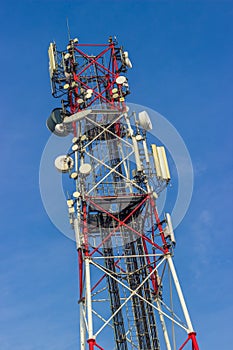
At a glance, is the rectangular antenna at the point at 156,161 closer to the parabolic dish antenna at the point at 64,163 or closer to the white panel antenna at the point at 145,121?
the white panel antenna at the point at 145,121

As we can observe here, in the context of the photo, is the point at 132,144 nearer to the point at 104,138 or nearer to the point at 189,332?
the point at 104,138

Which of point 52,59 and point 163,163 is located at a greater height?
point 52,59

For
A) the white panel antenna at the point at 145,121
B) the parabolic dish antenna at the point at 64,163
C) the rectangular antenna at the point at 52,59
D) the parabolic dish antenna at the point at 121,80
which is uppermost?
the rectangular antenna at the point at 52,59

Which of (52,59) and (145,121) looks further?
(52,59)

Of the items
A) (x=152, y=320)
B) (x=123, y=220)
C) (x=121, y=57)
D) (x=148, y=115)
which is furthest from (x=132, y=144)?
(x=152, y=320)

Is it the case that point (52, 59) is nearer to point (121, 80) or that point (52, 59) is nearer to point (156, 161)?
point (121, 80)

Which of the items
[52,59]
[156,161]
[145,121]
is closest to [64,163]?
[156,161]

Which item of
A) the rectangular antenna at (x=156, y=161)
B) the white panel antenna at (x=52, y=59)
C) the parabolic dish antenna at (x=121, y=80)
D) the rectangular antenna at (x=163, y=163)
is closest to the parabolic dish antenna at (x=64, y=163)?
the rectangular antenna at (x=156, y=161)

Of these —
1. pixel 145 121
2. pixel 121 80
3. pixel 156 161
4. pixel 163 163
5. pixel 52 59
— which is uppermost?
pixel 52 59

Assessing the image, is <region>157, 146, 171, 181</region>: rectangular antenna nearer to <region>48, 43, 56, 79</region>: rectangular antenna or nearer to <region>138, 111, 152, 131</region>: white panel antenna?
<region>138, 111, 152, 131</region>: white panel antenna

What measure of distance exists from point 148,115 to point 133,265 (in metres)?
9.79

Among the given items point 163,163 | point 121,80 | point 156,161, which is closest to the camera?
point 163,163

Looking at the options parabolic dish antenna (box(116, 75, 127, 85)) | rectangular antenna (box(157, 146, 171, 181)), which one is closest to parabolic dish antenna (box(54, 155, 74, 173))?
rectangular antenna (box(157, 146, 171, 181))

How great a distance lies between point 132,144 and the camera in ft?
119
